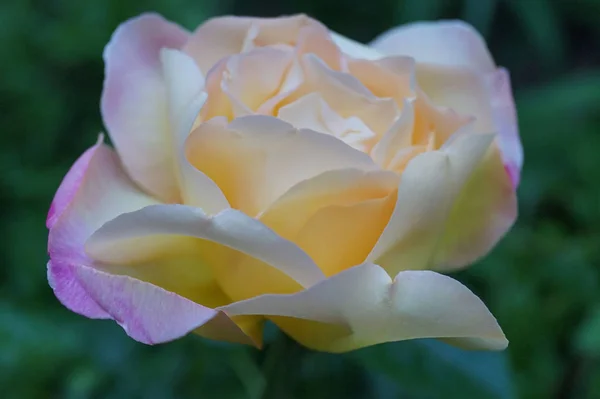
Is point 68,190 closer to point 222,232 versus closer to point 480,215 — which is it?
point 222,232

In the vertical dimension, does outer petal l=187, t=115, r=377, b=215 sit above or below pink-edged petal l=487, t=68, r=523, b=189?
above

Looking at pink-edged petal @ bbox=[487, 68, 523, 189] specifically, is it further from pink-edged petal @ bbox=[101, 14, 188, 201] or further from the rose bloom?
pink-edged petal @ bbox=[101, 14, 188, 201]

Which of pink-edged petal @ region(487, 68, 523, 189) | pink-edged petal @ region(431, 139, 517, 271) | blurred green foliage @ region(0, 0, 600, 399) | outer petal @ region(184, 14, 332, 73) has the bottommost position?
blurred green foliage @ region(0, 0, 600, 399)

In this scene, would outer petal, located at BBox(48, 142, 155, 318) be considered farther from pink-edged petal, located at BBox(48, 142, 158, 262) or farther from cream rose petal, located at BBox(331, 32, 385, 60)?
cream rose petal, located at BBox(331, 32, 385, 60)

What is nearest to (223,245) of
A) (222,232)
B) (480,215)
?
(222,232)

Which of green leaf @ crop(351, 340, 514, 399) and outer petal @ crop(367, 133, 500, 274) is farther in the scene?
green leaf @ crop(351, 340, 514, 399)

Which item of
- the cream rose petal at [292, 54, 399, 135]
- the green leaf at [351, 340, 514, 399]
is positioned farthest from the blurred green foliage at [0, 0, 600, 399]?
the cream rose petal at [292, 54, 399, 135]
